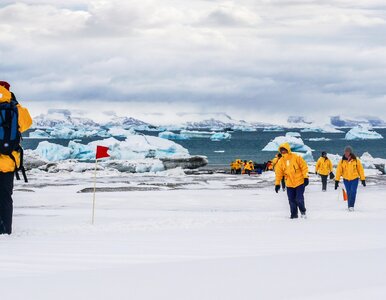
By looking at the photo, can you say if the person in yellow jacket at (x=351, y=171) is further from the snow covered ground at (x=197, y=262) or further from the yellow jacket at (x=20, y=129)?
the yellow jacket at (x=20, y=129)

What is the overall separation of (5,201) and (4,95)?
1.24 metres

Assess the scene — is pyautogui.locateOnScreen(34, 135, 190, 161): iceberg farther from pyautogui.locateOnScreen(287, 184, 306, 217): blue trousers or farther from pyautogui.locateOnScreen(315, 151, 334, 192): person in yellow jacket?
pyautogui.locateOnScreen(287, 184, 306, 217): blue trousers

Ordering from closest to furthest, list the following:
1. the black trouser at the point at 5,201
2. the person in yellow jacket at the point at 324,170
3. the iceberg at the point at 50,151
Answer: the black trouser at the point at 5,201 → the person in yellow jacket at the point at 324,170 → the iceberg at the point at 50,151

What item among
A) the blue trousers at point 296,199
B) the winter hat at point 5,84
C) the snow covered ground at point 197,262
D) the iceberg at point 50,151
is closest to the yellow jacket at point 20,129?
the winter hat at point 5,84

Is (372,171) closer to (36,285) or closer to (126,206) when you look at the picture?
(126,206)

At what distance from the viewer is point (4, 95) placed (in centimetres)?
771

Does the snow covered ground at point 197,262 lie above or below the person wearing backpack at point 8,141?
below

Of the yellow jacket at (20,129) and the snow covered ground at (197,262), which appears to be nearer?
the snow covered ground at (197,262)

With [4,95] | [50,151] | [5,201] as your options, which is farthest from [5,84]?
[50,151]

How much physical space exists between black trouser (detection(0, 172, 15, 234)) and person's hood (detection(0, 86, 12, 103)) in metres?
0.86

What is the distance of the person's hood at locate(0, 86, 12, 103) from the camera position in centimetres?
768

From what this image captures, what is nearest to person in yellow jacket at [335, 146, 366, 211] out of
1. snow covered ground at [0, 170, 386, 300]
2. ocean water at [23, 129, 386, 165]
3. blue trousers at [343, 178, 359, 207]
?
blue trousers at [343, 178, 359, 207]

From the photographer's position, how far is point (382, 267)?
554 centimetres

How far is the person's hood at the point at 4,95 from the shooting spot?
7676mm
